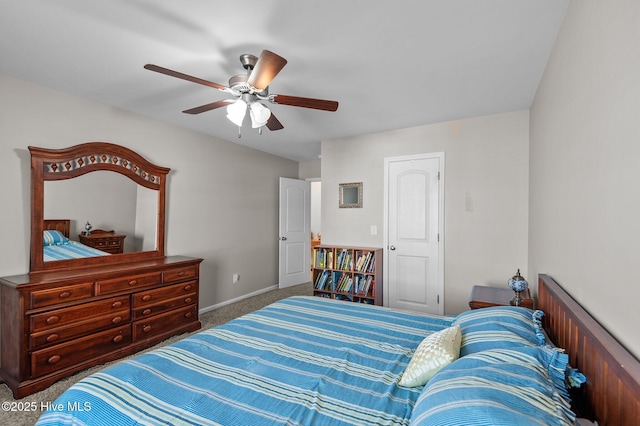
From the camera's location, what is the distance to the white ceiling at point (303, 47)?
1.64 meters

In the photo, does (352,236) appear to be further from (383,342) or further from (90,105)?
(90,105)

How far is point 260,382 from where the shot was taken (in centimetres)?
131

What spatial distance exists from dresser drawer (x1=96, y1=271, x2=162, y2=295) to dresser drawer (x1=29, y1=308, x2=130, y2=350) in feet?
0.71

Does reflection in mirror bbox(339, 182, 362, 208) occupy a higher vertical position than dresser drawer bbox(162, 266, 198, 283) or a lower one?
higher

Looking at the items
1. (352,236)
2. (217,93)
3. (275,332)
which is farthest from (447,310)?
(217,93)

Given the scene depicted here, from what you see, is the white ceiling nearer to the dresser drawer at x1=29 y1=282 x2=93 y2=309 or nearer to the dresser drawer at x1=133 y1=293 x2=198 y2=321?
the dresser drawer at x1=29 y1=282 x2=93 y2=309

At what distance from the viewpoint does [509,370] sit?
98cm

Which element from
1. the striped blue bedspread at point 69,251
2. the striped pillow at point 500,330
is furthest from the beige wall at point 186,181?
the striped pillow at point 500,330

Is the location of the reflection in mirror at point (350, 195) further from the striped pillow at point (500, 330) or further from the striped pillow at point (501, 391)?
the striped pillow at point (501, 391)

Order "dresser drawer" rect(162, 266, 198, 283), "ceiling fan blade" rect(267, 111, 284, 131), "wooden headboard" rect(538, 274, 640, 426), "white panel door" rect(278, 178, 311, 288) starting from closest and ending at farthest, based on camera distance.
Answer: "wooden headboard" rect(538, 274, 640, 426), "ceiling fan blade" rect(267, 111, 284, 131), "dresser drawer" rect(162, 266, 198, 283), "white panel door" rect(278, 178, 311, 288)

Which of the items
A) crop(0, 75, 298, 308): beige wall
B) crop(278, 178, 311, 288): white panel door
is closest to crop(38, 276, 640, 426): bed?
crop(0, 75, 298, 308): beige wall

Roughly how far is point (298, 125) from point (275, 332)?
8.50 ft

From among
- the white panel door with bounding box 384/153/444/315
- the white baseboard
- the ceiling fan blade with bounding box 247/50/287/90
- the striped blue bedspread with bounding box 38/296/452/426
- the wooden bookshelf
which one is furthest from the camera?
the white baseboard

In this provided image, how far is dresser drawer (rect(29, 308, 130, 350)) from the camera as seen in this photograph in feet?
7.33
